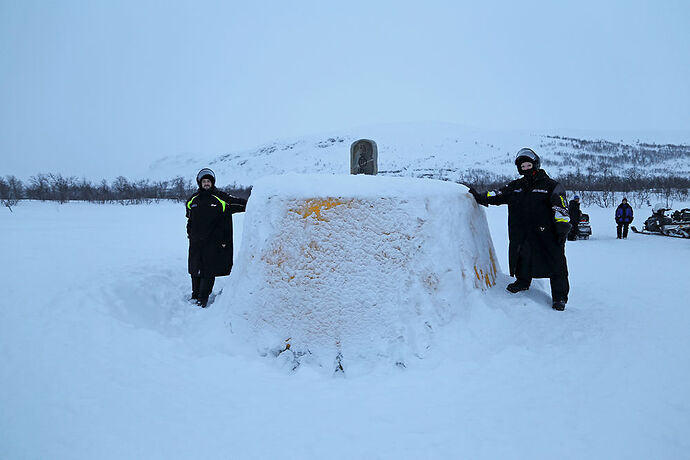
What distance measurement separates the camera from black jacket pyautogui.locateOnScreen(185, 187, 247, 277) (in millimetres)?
4492

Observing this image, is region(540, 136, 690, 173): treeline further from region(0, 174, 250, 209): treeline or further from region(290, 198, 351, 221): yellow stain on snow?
region(290, 198, 351, 221): yellow stain on snow

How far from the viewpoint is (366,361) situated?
3.19m

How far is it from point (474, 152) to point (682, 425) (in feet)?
226

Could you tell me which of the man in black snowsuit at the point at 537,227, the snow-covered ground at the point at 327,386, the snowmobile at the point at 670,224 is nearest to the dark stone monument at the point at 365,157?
the man in black snowsuit at the point at 537,227

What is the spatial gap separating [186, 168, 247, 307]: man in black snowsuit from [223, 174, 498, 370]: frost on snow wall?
38.0 inches

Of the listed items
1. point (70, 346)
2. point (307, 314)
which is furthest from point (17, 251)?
point (307, 314)

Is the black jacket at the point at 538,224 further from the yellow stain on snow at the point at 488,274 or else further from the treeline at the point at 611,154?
the treeline at the point at 611,154

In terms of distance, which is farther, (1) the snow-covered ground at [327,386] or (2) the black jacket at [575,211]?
(2) the black jacket at [575,211]

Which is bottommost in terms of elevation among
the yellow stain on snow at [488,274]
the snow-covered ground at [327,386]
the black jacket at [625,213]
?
the snow-covered ground at [327,386]

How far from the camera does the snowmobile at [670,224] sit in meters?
13.0

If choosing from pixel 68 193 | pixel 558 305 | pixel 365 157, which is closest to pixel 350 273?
pixel 365 157

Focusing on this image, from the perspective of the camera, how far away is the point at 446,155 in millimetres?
65188

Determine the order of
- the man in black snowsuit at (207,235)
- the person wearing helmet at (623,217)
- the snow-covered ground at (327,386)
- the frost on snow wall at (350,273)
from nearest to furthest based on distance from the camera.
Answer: the snow-covered ground at (327,386), the frost on snow wall at (350,273), the man in black snowsuit at (207,235), the person wearing helmet at (623,217)

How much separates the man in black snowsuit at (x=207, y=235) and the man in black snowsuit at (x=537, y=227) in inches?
118
